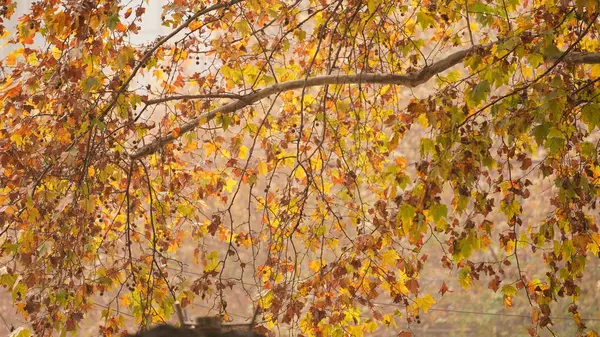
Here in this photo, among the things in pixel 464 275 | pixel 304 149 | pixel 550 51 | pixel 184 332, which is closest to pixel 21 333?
pixel 304 149

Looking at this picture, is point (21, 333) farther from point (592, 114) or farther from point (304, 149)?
point (592, 114)

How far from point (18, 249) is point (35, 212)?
333 mm

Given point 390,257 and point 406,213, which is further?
point 390,257

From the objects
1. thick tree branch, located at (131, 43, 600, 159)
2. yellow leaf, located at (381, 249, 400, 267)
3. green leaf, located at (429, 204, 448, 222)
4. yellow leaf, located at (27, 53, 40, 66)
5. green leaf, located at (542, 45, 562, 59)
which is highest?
yellow leaf, located at (27, 53, 40, 66)

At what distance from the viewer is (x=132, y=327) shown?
16.0 m

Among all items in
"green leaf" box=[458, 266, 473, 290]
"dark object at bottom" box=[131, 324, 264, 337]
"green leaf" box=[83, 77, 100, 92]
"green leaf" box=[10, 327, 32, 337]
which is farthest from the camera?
"green leaf" box=[458, 266, 473, 290]

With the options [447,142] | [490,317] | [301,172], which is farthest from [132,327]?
[447,142]

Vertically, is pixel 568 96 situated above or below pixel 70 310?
above

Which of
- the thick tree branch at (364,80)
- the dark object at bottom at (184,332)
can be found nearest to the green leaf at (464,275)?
the thick tree branch at (364,80)

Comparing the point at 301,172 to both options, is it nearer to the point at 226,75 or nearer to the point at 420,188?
the point at 226,75

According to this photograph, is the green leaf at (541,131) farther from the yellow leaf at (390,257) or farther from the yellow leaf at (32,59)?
the yellow leaf at (32,59)

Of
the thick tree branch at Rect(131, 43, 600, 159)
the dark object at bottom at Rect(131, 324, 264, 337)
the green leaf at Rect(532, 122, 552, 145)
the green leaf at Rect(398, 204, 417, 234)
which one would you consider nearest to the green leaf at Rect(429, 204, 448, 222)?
the green leaf at Rect(398, 204, 417, 234)

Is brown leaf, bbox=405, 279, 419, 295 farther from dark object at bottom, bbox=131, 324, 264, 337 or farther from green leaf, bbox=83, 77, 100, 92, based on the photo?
dark object at bottom, bbox=131, 324, 264, 337

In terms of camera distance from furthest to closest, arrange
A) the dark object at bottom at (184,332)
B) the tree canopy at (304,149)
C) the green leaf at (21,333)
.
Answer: the green leaf at (21,333) → the tree canopy at (304,149) → the dark object at bottom at (184,332)
